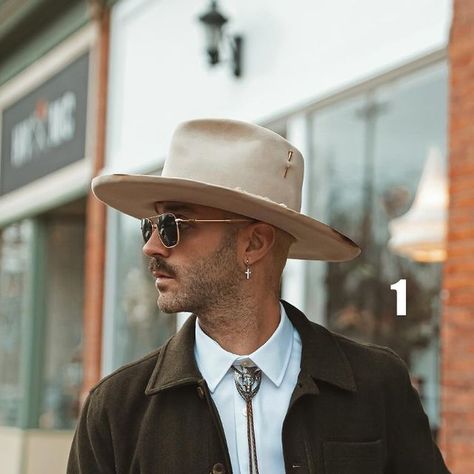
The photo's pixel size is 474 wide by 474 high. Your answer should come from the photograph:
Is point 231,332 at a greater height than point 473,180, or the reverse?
point 473,180

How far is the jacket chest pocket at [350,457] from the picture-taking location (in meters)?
3.00

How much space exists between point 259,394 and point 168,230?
0.45 m

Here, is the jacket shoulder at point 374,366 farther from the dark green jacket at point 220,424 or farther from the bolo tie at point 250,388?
the bolo tie at point 250,388

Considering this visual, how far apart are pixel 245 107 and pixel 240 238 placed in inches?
218

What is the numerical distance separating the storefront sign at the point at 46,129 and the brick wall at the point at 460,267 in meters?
6.03

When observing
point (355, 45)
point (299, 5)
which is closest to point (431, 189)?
point (355, 45)

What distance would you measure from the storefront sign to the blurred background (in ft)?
0.10

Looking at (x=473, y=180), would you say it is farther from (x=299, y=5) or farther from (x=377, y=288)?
(x=299, y=5)

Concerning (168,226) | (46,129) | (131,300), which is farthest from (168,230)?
(46,129)

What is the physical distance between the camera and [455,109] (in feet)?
20.2

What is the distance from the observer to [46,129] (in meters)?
12.6

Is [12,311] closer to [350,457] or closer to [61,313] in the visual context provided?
[61,313]

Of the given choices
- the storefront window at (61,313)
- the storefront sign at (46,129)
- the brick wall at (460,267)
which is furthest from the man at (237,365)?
the storefront window at (61,313)

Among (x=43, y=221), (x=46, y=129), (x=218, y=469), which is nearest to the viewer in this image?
(x=218, y=469)
